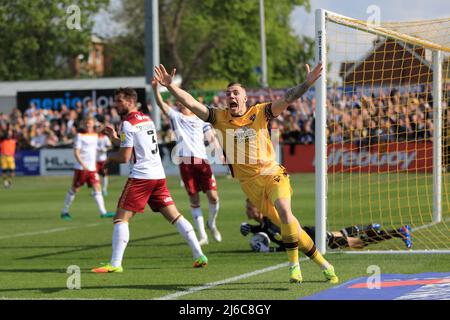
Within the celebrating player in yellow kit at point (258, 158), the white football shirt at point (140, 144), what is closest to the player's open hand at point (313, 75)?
the celebrating player in yellow kit at point (258, 158)

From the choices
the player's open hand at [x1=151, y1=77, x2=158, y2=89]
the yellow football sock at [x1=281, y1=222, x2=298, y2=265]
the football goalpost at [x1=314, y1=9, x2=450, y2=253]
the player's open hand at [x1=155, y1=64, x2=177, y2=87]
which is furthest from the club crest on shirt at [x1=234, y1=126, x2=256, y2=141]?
the football goalpost at [x1=314, y1=9, x2=450, y2=253]

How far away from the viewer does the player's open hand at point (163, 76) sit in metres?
10.1

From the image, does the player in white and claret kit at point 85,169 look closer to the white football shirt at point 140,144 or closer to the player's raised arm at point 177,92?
the white football shirt at point 140,144

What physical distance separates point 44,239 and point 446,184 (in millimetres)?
7854

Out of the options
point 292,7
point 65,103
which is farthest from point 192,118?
point 292,7

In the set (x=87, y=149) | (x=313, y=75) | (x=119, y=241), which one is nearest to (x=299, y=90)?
(x=313, y=75)

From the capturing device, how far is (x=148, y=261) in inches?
500

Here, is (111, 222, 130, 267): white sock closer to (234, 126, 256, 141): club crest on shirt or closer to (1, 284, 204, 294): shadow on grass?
(1, 284, 204, 294): shadow on grass

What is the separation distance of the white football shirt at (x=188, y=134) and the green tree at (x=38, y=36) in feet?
191

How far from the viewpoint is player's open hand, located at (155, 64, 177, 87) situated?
1008cm

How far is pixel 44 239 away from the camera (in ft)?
52.3

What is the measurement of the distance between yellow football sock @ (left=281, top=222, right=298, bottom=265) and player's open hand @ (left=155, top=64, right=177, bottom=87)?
1.94 meters

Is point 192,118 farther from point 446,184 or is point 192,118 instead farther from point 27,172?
point 27,172

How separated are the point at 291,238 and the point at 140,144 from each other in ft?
8.25
